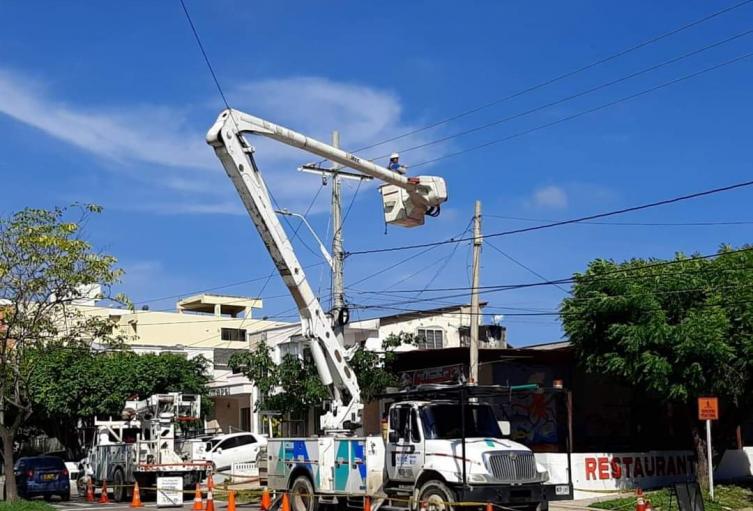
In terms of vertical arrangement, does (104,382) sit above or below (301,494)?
above

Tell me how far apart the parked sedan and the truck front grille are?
20286 millimetres

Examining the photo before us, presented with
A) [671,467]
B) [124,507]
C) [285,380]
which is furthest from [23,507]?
[671,467]

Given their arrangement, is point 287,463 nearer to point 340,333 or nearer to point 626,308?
point 340,333

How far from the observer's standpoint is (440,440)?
19.1m

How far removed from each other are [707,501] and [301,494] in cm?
997

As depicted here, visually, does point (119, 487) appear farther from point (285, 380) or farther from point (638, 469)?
point (638, 469)

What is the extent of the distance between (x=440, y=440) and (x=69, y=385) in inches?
1222

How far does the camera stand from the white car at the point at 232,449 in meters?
37.4

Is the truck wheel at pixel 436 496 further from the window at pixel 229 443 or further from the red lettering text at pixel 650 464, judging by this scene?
the window at pixel 229 443

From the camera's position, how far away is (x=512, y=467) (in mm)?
18547

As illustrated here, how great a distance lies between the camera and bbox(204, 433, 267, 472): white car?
3738 cm

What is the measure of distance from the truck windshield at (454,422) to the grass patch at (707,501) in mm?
5709

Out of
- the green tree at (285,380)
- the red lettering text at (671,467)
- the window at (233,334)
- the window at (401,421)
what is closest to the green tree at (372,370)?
the green tree at (285,380)

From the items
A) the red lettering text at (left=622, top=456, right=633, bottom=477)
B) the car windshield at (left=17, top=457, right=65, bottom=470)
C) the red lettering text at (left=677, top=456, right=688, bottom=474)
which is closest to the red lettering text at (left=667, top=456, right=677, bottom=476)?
the red lettering text at (left=677, top=456, right=688, bottom=474)
